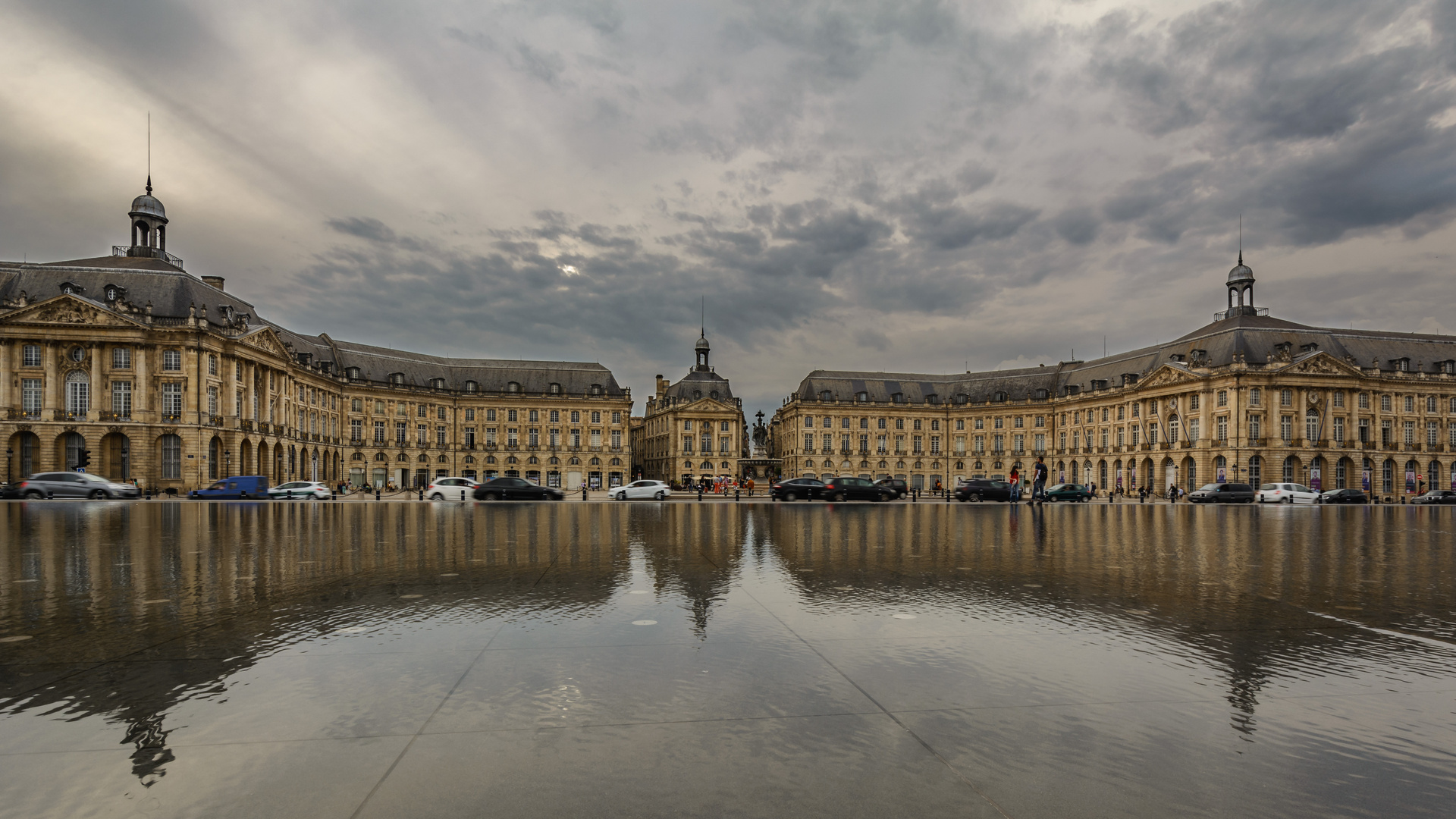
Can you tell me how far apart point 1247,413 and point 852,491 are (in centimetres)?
4960

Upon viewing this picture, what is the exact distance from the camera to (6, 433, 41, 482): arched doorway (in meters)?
50.4

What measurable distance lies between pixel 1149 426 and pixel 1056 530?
6855cm

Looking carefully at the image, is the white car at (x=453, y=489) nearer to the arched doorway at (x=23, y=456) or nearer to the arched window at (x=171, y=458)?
the arched window at (x=171, y=458)

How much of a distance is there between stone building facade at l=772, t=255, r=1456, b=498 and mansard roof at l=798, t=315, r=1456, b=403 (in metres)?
0.18

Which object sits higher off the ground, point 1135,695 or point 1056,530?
point 1135,695

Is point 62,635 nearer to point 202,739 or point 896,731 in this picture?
point 202,739

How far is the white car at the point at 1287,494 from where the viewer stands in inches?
1721

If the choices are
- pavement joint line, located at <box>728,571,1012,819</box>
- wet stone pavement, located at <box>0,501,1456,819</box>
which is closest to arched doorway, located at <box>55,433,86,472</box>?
wet stone pavement, located at <box>0,501,1456,819</box>

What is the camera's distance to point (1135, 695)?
429 cm

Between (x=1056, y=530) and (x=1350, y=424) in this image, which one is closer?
(x=1056, y=530)

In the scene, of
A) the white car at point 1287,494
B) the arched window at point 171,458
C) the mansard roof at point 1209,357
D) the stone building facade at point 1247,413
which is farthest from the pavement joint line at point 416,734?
the mansard roof at point 1209,357

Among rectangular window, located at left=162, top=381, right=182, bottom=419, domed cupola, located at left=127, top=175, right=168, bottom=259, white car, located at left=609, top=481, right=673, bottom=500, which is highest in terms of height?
domed cupola, located at left=127, top=175, right=168, bottom=259

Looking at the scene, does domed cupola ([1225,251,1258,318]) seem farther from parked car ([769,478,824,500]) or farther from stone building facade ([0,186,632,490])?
stone building facade ([0,186,632,490])

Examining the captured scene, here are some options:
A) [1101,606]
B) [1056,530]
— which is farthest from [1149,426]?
[1101,606]
